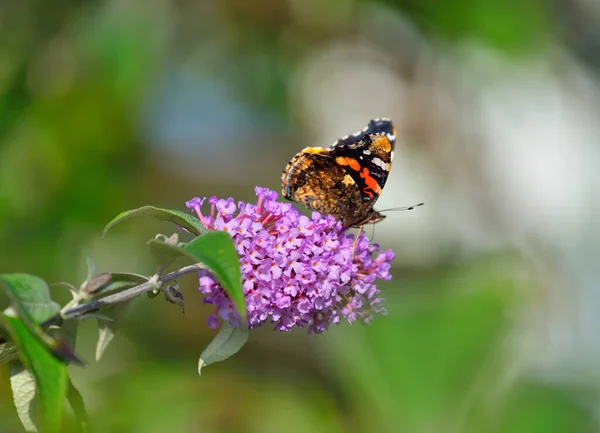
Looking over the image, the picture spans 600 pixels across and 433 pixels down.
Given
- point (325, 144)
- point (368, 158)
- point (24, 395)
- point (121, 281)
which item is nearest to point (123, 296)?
point (121, 281)

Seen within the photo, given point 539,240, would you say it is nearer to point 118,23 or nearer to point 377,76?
point 377,76

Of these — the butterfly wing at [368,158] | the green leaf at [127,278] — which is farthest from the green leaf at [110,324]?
the butterfly wing at [368,158]

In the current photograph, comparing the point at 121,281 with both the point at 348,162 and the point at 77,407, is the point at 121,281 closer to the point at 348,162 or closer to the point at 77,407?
the point at 77,407

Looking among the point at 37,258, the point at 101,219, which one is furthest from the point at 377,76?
the point at 37,258

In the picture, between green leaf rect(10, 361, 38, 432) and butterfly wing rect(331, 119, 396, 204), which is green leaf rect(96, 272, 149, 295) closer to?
green leaf rect(10, 361, 38, 432)

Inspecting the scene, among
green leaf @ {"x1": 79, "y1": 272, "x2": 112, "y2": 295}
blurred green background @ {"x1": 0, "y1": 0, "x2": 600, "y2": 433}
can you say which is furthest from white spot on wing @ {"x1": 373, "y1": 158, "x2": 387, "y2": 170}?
blurred green background @ {"x1": 0, "y1": 0, "x2": 600, "y2": 433}

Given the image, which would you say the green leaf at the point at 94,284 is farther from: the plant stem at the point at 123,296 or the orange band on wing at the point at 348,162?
the orange band on wing at the point at 348,162

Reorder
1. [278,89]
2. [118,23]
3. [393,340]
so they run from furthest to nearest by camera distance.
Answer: [278,89] < [118,23] < [393,340]
